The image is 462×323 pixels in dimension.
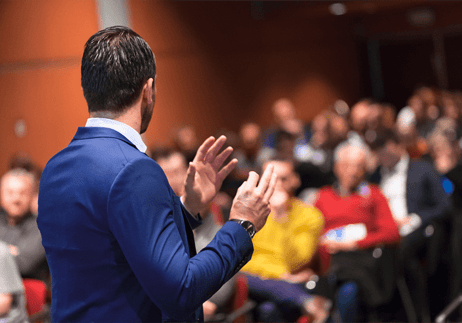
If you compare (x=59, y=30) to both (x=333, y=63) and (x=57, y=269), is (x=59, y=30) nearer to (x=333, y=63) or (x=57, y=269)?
(x=57, y=269)

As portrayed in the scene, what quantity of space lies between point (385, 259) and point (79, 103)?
4.01 m

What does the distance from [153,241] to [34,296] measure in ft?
7.30

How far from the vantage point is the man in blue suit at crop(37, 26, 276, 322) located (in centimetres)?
90

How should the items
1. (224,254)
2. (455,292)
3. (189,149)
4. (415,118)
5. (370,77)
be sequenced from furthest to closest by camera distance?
1. (370,77)
2. (415,118)
3. (189,149)
4. (455,292)
5. (224,254)

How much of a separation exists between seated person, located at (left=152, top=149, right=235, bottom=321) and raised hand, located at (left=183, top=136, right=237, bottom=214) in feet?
3.16

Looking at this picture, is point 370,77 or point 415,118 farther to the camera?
point 370,77

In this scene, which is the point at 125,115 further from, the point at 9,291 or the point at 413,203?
the point at 413,203

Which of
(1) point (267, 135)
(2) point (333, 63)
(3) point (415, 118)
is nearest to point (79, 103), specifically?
(1) point (267, 135)

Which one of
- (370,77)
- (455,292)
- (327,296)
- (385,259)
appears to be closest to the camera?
(327,296)

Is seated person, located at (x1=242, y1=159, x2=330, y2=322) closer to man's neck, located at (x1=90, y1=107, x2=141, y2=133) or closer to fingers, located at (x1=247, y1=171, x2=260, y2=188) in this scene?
fingers, located at (x1=247, y1=171, x2=260, y2=188)

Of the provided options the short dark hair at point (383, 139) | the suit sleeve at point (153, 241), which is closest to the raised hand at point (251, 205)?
the suit sleeve at point (153, 241)

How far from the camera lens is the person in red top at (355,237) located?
3.10m

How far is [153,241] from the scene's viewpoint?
0.89m

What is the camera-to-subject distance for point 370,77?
12453 mm
